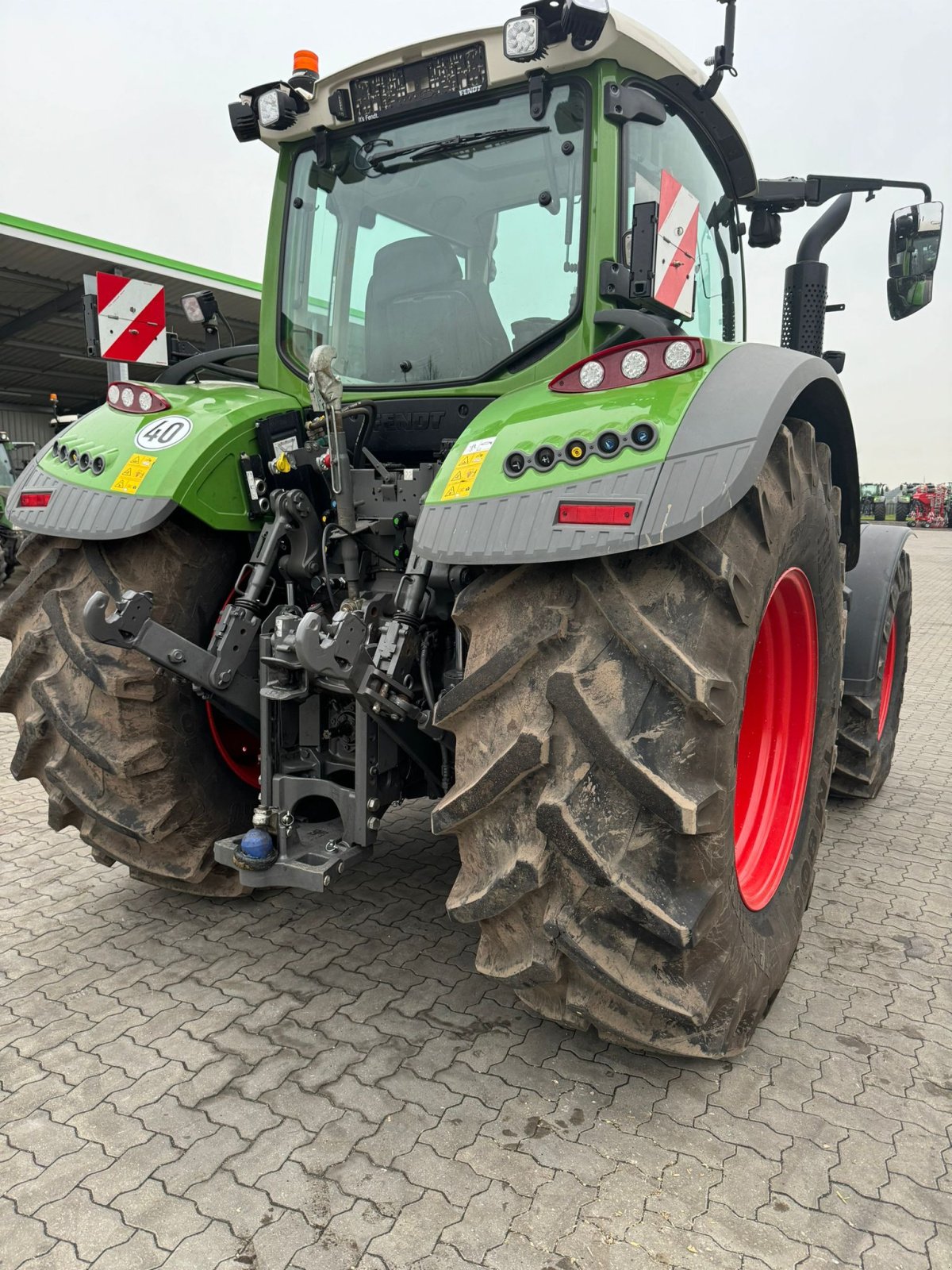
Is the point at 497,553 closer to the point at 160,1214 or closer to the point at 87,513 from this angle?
the point at 87,513

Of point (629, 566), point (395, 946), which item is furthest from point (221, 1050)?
point (629, 566)

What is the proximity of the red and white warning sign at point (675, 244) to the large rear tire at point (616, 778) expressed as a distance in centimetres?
70

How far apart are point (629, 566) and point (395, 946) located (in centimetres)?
157

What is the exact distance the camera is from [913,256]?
10.8 feet

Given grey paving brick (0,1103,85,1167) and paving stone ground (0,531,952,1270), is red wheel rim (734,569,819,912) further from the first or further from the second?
grey paving brick (0,1103,85,1167)

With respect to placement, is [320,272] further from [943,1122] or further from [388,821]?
[943,1122]

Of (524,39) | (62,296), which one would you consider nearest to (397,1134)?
(524,39)

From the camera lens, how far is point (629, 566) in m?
1.86

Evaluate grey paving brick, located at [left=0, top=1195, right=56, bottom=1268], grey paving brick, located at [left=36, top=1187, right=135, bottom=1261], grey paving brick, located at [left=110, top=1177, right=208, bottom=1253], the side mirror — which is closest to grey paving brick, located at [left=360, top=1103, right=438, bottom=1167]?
grey paving brick, located at [left=110, top=1177, right=208, bottom=1253]

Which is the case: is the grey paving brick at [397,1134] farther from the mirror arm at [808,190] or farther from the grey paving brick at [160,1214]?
the mirror arm at [808,190]

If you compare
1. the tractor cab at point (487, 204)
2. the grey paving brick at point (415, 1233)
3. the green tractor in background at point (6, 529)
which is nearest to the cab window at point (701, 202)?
the tractor cab at point (487, 204)

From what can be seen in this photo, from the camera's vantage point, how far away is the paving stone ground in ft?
5.54

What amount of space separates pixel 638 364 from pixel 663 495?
405 mm

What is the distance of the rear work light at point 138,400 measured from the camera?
272cm
